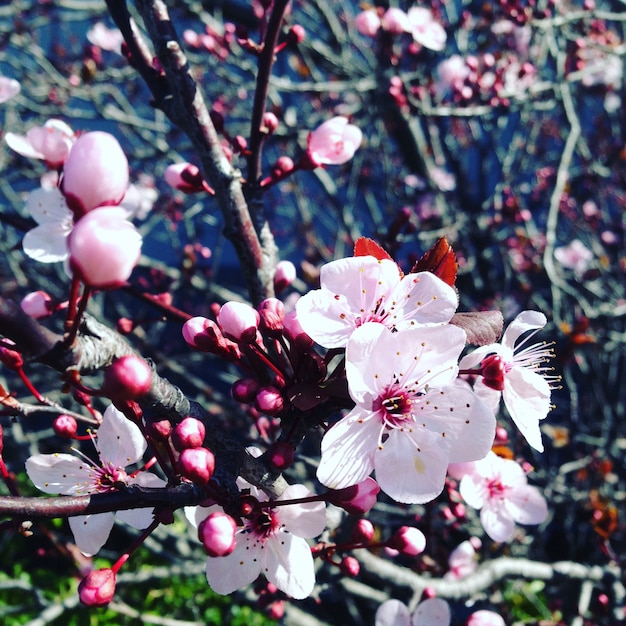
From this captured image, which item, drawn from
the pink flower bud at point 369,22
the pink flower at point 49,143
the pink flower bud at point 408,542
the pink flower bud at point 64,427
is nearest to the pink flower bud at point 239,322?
the pink flower bud at point 64,427

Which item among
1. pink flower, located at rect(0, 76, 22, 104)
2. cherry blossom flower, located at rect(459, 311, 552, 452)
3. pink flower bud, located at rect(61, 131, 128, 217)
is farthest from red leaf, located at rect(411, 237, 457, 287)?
pink flower, located at rect(0, 76, 22, 104)

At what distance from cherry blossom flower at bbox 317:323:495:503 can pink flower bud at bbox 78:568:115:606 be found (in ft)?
1.54

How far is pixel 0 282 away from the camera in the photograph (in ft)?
15.6

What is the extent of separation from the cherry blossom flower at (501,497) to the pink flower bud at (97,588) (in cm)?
103

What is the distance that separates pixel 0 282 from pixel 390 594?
4242mm

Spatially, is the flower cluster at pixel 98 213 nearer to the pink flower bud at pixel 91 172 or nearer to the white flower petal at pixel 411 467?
the pink flower bud at pixel 91 172

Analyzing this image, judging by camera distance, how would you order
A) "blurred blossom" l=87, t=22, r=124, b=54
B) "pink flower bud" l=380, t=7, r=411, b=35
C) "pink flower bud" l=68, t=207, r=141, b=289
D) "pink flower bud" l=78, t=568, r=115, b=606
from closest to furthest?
1. "pink flower bud" l=68, t=207, r=141, b=289
2. "pink flower bud" l=78, t=568, r=115, b=606
3. "pink flower bud" l=380, t=7, r=411, b=35
4. "blurred blossom" l=87, t=22, r=124, b=54

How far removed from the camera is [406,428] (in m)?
1.12

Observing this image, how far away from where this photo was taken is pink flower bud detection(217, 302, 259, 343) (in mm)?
1092

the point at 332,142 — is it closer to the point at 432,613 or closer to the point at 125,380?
the point at 125,380

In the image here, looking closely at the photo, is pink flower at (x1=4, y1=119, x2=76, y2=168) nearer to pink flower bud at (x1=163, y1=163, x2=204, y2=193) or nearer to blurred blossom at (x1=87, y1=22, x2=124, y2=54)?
pink flower bud at (x1=163, y1=163, x2=204, y2=193)

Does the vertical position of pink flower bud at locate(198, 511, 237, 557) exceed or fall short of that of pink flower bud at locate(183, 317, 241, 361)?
it falls short

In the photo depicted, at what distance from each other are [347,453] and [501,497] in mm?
997

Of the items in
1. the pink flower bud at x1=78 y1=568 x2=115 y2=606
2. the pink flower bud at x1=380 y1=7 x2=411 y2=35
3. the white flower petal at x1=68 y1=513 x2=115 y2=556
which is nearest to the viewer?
the pink flower bud at x1=78 y1=568 x2=115 y2=606
